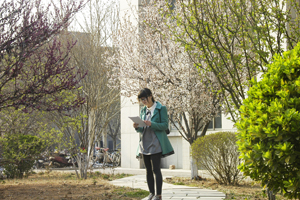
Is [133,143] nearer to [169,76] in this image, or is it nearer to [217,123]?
[217,123]

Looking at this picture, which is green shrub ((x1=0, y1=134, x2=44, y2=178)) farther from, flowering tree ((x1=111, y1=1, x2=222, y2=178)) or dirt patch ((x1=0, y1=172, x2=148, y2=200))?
flowering tree ((x1=111, y1=1, x2=222, y2=178))

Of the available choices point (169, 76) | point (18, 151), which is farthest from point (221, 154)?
point (18, 151)

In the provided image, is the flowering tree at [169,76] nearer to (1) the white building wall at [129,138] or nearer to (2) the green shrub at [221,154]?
(2) the green shrub at [221,154]

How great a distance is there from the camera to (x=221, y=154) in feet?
30.1

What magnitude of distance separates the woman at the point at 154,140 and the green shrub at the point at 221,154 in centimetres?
346

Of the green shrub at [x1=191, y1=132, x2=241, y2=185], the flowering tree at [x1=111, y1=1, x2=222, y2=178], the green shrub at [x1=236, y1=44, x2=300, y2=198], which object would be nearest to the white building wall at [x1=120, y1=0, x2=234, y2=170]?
the flowering tree at [x1=111, y1=1, x2=222, y2=178]

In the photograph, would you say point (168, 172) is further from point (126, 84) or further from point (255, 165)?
point (255, 165)

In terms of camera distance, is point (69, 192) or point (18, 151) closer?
point (69, 192)

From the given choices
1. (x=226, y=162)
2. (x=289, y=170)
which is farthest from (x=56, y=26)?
(x=226, y=162)

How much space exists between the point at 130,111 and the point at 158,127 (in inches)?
492

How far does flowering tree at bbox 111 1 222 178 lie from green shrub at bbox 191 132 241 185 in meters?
1.26

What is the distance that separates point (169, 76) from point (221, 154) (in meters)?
3.01

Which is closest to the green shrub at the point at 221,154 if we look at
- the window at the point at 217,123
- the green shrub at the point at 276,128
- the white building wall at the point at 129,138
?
the green shrub at the point at 276,128

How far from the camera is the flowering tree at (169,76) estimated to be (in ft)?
34.5
